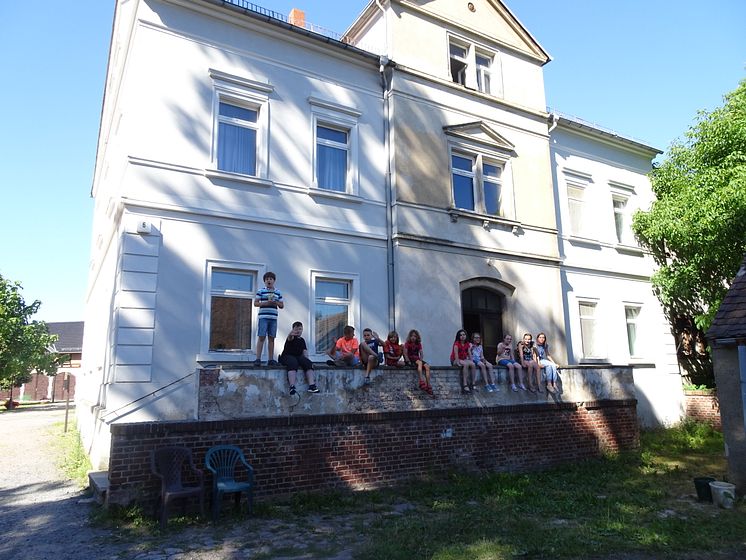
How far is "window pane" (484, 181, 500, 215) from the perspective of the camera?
15273 mm

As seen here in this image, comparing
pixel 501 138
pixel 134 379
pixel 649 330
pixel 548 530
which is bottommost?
pixel 548 530

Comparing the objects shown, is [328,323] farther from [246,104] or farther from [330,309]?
[246,104]

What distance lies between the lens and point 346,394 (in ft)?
32.3

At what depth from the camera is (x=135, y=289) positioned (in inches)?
395

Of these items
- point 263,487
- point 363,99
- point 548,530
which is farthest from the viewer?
point 363,99

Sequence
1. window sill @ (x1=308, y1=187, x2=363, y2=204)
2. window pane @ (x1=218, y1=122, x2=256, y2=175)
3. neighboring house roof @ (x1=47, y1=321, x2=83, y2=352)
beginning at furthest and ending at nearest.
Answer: neighboring house roof @ (x1=47, y1=321, x2=83, y2=352)
window sill @ (x1=308, y1=187, x2=363, y2=204)
window pane @ (x1=218, y1=122, x2=256, y2=175)

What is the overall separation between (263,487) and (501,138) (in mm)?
11016

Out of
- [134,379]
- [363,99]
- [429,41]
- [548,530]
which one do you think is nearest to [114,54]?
[363,99]

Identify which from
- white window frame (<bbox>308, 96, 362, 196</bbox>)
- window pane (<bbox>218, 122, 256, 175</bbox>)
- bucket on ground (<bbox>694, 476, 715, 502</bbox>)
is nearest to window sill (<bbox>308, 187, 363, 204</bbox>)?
white window frame (<bbox>308, 96, 362, 196</bbox>)

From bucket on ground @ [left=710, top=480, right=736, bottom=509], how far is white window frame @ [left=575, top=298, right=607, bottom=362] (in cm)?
722

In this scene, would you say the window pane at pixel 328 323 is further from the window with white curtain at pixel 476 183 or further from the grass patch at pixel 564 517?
the window with white curtain at pixel 476 183

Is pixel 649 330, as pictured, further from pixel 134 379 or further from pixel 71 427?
pixel 71 427

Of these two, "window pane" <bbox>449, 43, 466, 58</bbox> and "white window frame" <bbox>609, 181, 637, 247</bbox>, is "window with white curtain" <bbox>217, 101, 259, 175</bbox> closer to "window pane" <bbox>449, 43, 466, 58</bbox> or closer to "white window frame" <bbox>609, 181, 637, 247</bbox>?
"window pane" <bbox>449, 43, 466, 58</bbox>

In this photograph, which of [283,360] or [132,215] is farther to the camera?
[132,215]
